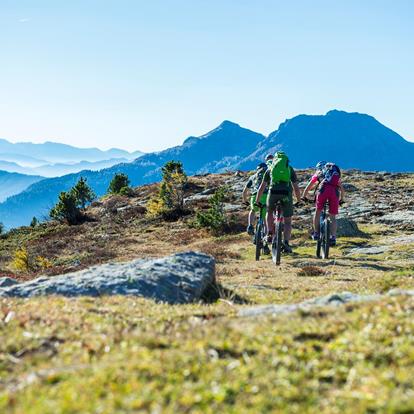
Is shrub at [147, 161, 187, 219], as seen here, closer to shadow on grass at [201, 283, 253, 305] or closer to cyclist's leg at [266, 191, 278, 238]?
cyclist's leg at [266, 191, 278, 238]

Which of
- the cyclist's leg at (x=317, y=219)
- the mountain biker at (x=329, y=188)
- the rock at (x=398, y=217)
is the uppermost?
the mountain biker at (x=329, y=188)

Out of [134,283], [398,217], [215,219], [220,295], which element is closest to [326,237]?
[220,295]

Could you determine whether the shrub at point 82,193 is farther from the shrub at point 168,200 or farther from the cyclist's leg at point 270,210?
the cyclist's leg at point 270,210

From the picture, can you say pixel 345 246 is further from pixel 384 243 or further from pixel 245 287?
pixel 245 287

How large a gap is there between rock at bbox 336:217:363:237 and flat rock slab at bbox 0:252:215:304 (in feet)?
53.2

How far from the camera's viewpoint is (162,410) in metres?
4.10

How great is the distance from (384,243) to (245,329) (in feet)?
61.2

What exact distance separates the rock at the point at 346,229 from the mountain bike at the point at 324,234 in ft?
21.9

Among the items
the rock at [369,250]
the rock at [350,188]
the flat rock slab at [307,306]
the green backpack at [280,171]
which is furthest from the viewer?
the rock at [350,188]

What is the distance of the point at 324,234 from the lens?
18.8 m

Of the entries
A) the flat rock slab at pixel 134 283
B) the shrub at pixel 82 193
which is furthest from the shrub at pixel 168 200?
the flat rock slab at pixel 134 283

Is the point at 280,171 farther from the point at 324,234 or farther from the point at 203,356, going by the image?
the point at 203,356

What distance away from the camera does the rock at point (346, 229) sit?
85.3 feet

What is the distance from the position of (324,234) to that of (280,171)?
361 centimetres
